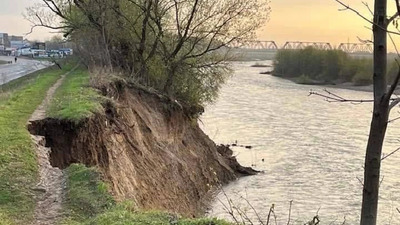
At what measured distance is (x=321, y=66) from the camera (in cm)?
9531

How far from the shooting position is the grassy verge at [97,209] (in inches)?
288

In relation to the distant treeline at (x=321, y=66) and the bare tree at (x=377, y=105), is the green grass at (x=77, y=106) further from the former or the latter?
the distant treeline at (x=321, y=66)

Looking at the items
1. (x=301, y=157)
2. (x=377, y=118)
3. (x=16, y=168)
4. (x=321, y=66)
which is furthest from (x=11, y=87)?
(x=321, y=66)

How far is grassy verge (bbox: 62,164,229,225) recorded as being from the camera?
7309 mm

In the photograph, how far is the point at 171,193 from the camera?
67.2 ft

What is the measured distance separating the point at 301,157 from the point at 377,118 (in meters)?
29.2

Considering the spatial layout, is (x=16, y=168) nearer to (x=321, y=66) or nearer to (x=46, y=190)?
(x=46, y=190)

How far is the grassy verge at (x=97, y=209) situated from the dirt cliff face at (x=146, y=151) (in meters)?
0.82

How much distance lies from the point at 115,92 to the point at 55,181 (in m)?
13.0

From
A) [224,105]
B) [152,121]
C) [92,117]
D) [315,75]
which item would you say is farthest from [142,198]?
[315,75]

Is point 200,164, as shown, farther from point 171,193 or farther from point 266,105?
point 266,105

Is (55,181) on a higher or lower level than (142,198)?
higher

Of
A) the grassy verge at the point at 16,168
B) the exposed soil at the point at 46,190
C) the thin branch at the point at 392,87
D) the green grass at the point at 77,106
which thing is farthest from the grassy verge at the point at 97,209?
the green grass at the point at 77,106

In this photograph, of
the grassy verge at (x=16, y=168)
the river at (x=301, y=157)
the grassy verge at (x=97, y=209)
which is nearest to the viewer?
the grassy verge at (x=97, y=209)
